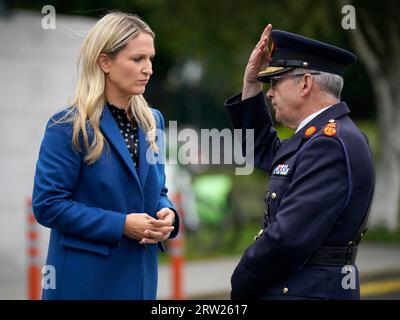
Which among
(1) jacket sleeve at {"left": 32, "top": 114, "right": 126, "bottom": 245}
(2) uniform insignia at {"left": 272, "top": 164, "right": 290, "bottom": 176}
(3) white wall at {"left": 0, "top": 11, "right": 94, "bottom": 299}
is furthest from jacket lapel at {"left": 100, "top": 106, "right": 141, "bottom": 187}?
(3) white wall at {"left": 0, "top": 11, "right": 94, "bottom": 299}

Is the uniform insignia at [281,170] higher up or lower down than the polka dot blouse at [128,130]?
lower down

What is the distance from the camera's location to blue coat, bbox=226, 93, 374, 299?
288 cm

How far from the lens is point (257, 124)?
11.7 feet

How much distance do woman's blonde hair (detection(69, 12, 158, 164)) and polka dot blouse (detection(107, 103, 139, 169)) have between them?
9 centimetres

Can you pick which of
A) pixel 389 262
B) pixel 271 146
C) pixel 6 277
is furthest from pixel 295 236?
pixel 389 262

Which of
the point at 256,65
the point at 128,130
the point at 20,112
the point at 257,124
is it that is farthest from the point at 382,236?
the point at 128,130

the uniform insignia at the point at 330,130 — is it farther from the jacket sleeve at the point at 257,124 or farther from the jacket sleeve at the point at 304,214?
the jacket sleeve at the point at 257,124

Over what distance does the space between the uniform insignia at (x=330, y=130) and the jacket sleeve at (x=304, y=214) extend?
3 cm

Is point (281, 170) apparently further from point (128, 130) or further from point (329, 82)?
point (128, 130)

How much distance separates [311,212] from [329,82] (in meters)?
0.55

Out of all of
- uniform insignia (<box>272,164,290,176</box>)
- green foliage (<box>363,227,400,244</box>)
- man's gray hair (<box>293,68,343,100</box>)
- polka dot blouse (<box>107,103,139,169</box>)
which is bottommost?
uniform insignia (<box>272,164,290,176</box>)

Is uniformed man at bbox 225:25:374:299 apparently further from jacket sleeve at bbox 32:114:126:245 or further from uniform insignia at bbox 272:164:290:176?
jacket sleeve at bbox 32:114:126:245

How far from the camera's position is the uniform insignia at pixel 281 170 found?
308cm

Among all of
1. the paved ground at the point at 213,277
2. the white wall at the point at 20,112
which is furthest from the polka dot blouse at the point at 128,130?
the white wall at the point at 20,112
